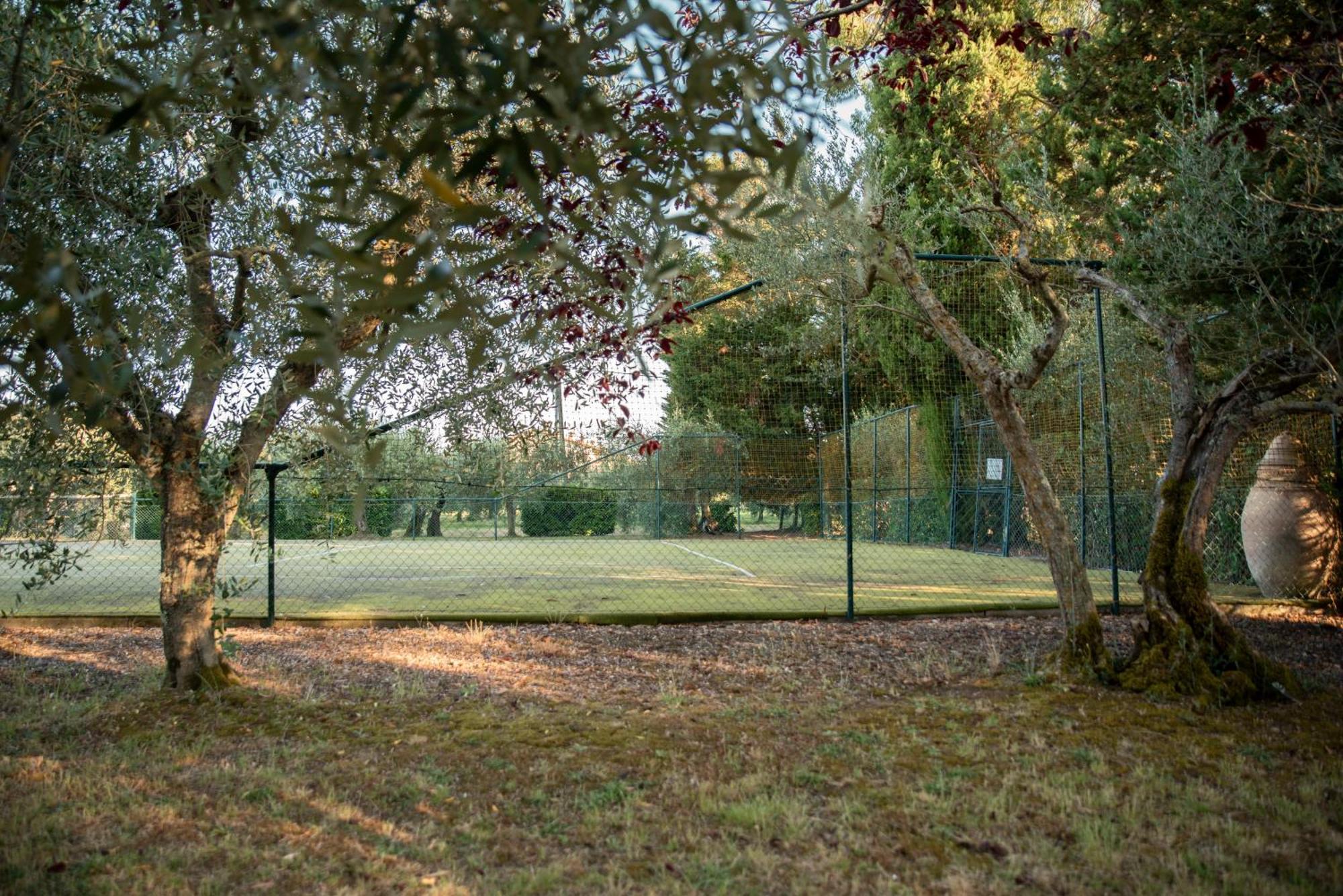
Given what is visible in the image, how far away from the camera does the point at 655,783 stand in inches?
155

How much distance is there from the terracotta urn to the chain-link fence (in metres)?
0.15

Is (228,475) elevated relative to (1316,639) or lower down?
elevated

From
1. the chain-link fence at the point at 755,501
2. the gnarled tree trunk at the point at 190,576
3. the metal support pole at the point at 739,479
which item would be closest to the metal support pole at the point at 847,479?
the chain-link fence at the point at 755,501

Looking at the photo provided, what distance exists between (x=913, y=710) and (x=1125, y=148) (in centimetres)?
799

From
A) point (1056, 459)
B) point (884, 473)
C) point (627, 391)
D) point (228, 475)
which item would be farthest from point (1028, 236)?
point (884, 473)

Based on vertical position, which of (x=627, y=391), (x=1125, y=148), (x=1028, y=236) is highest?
(x=1125, y=148)

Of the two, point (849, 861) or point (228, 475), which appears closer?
point (849, 861)

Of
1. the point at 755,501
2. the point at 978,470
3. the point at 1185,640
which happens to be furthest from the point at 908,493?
the point at 1185,640

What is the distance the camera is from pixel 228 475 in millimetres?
4973

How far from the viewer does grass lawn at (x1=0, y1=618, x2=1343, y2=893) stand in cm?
304

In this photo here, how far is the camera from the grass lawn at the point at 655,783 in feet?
9.96

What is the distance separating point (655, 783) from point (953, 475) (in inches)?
614

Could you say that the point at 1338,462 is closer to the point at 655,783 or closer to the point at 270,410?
the point at 655,783

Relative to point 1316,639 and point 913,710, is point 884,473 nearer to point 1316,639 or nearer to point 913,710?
point 1316,639
